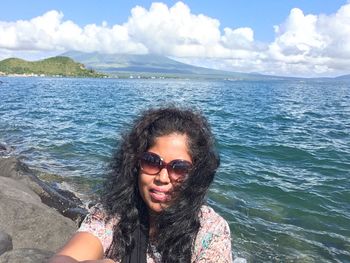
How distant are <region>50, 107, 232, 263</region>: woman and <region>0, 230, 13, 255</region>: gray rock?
3124mm

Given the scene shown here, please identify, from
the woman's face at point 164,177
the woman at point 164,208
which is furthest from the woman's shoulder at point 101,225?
the woman's face at point 164,177

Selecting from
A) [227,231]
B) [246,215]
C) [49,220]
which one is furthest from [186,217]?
[246,215]

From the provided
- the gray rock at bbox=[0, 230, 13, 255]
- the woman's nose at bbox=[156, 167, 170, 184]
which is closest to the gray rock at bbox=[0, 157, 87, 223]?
the gray rock at bbox=[0, 230, 13, 255]

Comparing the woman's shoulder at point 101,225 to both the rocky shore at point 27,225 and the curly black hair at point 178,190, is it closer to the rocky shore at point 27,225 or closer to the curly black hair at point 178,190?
the curly black hair at point 178,190

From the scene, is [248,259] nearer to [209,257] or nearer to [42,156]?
[209,257]

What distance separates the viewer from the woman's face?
2803 mm

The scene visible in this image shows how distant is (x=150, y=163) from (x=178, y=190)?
28cm

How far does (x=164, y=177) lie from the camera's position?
2.77 metres

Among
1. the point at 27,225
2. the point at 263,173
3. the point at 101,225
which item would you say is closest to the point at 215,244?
the point at 101,225

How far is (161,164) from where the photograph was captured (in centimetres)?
278

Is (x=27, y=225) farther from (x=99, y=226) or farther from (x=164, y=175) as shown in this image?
(x=164, y=175)

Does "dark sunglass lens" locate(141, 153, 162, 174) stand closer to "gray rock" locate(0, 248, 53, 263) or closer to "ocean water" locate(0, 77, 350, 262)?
"ocean water" locate(0, 77, 350, 262)

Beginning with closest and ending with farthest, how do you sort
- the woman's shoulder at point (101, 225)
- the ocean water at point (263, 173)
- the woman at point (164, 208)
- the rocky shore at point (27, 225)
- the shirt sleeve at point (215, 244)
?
the shirt sleeve at point (215, 244) → the woman at point (164, 208) → the woman's shoulder at point (101, 225) → the rocky shore at point (27, 225) → the ocean water at point (263, 173)

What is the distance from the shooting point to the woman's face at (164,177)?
9.20ft
